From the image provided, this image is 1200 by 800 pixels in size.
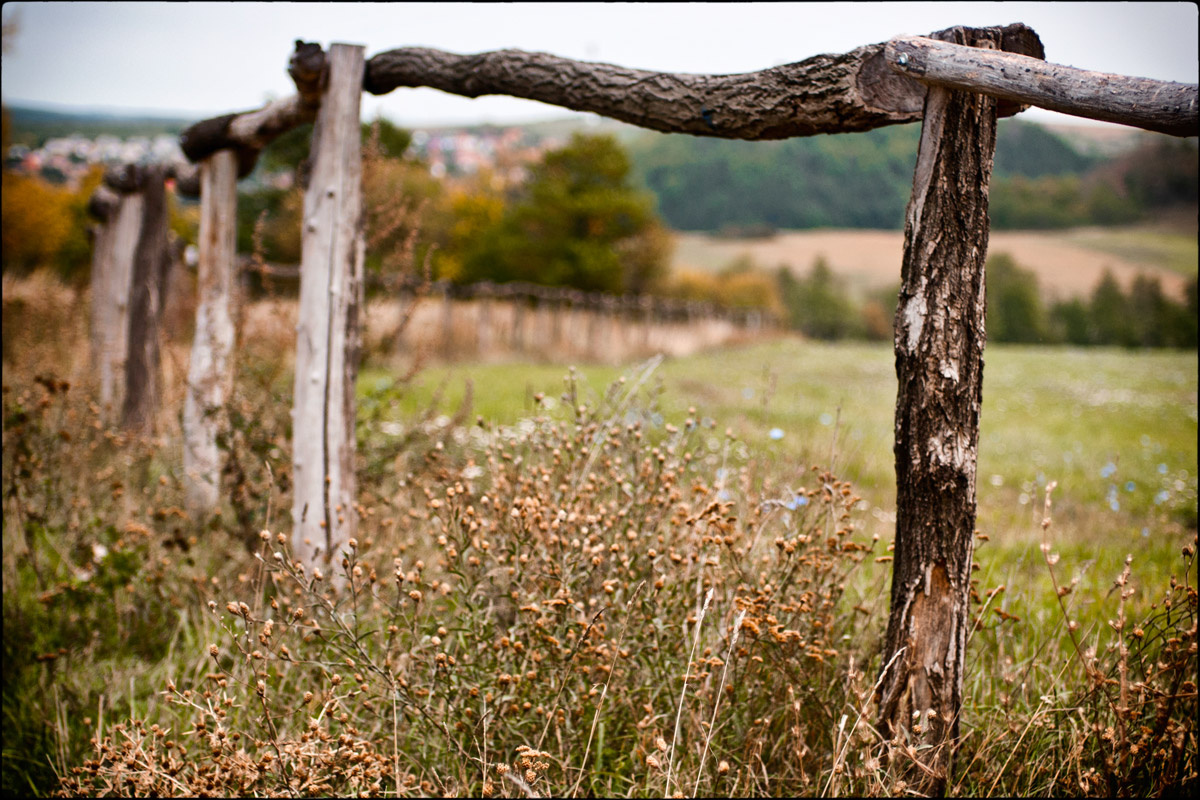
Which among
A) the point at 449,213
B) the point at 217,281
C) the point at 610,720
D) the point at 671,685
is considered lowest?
the point at 610,720

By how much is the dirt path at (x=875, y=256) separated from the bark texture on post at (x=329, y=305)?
21.2 ft

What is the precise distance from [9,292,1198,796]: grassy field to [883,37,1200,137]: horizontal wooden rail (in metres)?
1.00

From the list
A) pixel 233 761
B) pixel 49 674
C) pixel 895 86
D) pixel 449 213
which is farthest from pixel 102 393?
pixel 449 213

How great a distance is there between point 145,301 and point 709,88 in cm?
459

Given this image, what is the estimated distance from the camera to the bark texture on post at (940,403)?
1679mm

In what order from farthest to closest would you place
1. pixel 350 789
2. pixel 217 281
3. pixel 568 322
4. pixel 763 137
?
pixel 568 322 → pixel 217 281 → pixel 763 137 → pixel 350 789

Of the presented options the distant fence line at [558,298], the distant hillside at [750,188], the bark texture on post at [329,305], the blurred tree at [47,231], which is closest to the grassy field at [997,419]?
the bark texture on post at [329,305]

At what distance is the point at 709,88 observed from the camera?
2.16 metres

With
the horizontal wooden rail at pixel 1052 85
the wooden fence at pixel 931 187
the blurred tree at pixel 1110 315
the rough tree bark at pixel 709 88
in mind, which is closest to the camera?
the horizontal wooden rail at pixel 1052 85

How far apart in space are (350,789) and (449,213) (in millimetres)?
45758

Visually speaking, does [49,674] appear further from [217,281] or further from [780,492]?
[780,492]

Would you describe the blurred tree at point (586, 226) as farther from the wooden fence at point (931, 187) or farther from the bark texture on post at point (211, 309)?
the wooden fence at point (931, 187)

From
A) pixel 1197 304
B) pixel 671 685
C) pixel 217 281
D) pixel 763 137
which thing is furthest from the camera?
pixel 1197 304

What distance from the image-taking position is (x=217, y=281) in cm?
392
